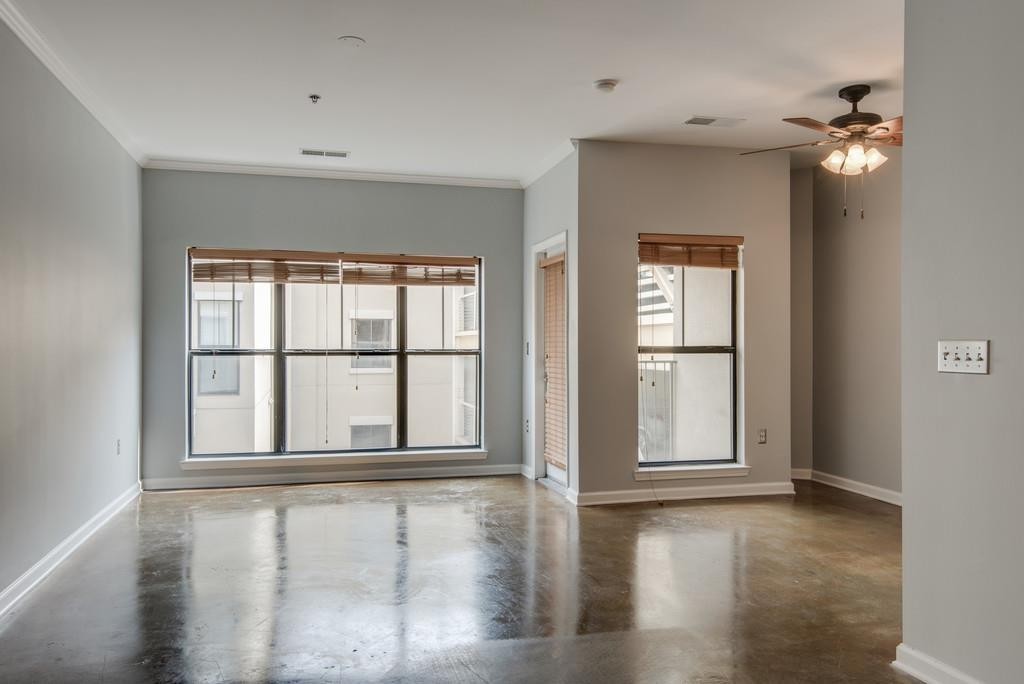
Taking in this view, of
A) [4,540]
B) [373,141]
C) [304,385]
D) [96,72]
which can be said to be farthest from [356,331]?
[4,540]

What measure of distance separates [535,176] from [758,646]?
15.0ft

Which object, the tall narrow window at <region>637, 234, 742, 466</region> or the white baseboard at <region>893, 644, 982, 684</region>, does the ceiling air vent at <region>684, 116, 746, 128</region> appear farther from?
the white baseboard at <region>893, 644, 982, 684</region>

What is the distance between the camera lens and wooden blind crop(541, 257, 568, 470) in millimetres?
6105

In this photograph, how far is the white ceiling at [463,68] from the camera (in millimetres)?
3527

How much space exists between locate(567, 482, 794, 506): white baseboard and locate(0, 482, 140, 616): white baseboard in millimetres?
3303

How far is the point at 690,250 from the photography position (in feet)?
19.3

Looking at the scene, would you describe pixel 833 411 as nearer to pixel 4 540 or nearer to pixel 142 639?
pixel 142 639

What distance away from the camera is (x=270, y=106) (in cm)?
485

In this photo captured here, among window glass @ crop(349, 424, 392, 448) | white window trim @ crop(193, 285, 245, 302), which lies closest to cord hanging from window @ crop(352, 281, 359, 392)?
window glass @ crop(349, 424, 392, 448)

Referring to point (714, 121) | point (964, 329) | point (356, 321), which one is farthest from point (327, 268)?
point (964, 329)

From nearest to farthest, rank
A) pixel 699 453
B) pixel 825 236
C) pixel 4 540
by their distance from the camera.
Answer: pixel 4 540 → pixel 699 453 → pixel 825 236

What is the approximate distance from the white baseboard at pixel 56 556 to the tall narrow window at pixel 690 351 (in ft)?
12.8

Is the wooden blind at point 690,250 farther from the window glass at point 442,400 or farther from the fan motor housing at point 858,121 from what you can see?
the window glass at point 442,400

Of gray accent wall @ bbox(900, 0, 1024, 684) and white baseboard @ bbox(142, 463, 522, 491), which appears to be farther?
white baseboard @ bbox(142, 463, 522, 491)
